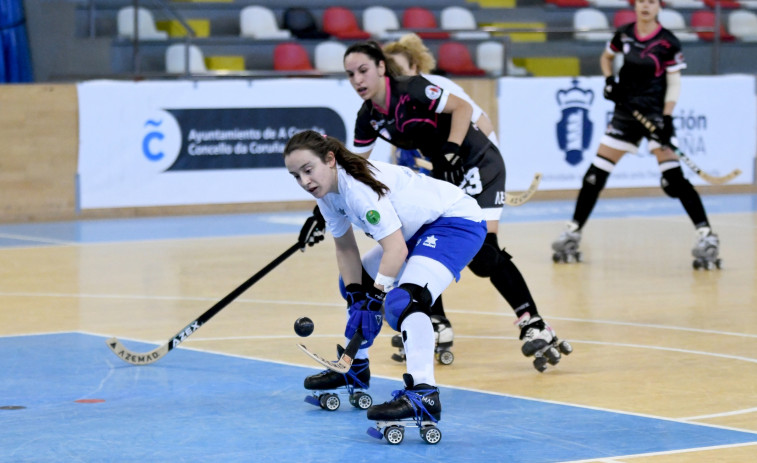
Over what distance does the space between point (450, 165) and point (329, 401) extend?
4.69ft

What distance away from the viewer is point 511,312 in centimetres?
807

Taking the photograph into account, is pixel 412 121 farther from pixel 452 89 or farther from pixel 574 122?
pixel 574 122

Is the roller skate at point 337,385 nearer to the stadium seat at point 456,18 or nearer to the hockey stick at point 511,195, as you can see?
the hockey stick at point 511,195

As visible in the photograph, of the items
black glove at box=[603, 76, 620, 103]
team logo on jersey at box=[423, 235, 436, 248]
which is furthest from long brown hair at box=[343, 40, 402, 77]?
black glove at box=[603, 76, 620, 103]

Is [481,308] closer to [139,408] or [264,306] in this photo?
[264,306]

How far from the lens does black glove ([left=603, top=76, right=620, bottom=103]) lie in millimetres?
9930

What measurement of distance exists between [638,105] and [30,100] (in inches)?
227

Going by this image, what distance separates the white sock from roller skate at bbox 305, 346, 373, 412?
54cm

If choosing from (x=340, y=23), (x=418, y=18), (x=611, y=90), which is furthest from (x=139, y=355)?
(x=418, y=18)

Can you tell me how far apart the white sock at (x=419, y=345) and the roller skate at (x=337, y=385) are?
0.54m

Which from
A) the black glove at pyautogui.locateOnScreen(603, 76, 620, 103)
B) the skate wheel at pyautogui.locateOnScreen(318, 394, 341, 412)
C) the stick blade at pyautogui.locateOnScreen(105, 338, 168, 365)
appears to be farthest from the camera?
the black glove at pyautogui.locateOnScreen(603, 76, 620, 103)

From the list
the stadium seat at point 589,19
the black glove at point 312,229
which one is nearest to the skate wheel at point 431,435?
the black glove at point 312,229

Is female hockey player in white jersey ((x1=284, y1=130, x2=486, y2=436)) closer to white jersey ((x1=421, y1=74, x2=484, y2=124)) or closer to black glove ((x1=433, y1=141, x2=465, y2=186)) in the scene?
black glove ((x1=433, y1=141, x2=465, y2=186))

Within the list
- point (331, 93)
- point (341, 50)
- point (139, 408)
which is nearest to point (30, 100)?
point (331, 93)
